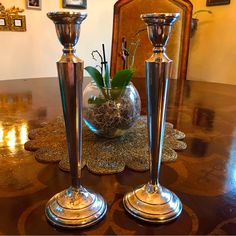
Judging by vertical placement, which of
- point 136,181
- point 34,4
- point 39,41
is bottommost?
point 136,181

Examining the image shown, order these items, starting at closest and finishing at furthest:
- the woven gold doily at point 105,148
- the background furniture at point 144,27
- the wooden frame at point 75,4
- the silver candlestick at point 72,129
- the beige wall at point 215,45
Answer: the silver candlestick at point 72,129
the woven gold doily at point 105,148
the background furniture at point 144,27
the beige wall at point 215,45
the wooden frame at point 75,4

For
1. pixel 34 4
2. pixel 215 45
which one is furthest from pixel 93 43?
pixel 215 45

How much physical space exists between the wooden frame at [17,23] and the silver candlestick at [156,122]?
254 cm

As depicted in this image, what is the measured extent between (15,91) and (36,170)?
0.87 m

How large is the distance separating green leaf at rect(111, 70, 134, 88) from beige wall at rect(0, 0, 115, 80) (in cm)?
226

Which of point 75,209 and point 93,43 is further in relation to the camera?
point 93,43

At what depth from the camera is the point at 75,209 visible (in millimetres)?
458

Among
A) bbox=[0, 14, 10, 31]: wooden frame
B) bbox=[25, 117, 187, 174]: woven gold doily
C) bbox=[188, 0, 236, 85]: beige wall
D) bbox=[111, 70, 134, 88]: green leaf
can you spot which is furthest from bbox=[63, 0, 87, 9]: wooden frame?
bbox=[111, 70, 134, 88]: green leaf

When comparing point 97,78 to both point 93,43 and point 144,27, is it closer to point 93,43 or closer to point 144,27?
point 144,27

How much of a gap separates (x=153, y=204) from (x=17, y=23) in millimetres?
2629

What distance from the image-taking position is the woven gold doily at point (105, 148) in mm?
652

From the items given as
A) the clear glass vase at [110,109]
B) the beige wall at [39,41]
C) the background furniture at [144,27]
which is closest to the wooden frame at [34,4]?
the beige wall at [39,41]

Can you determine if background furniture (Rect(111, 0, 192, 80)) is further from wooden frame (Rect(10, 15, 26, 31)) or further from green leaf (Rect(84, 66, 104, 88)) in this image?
wooden frame (Rect(10, 15, 26, 31))

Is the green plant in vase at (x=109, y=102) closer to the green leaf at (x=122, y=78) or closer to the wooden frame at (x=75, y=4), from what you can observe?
the green leaf at (x=122, y=78)
